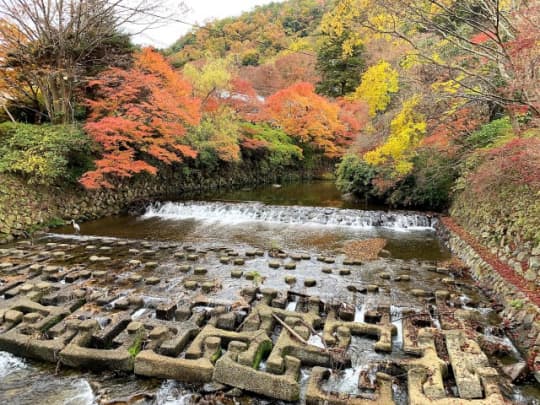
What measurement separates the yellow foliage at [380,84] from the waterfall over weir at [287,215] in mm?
4445

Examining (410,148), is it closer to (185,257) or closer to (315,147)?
(185,257)

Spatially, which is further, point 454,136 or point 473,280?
point 454,136

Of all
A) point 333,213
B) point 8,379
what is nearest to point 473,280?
point 333,213

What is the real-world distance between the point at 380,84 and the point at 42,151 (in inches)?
480

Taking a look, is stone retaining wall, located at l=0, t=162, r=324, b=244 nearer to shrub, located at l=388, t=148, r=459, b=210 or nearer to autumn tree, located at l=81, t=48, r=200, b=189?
autumn tree, located at l=81, t=48, r=200, b=189

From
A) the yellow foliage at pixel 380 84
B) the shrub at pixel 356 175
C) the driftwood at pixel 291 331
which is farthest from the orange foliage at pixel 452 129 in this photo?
the driftwood at pixel 291 331

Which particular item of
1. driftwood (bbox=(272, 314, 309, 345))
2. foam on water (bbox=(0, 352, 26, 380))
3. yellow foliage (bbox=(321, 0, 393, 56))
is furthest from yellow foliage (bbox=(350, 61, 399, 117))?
foam on water (bbox=(0, 352, 26, 380))

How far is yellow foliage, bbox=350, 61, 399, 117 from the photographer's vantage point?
1296cm

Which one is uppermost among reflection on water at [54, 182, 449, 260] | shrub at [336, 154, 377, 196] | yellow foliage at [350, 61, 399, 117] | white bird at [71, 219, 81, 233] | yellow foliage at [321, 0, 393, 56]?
yellow foliage at [350, 61, 399, 117]

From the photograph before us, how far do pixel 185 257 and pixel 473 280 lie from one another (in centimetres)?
647

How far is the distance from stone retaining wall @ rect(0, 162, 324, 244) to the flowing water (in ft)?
2.81

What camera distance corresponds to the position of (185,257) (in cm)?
902

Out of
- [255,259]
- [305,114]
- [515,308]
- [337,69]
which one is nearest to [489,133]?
[515,308]

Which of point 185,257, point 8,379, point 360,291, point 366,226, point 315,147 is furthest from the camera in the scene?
point 315,147
